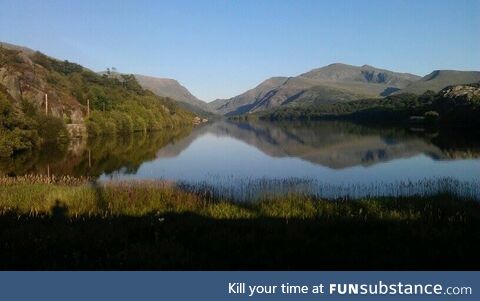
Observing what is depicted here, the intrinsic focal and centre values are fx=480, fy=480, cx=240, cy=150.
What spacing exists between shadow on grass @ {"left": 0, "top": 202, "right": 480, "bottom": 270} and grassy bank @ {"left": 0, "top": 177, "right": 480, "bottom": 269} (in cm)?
3

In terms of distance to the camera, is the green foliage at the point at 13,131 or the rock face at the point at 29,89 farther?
the rock face at the point at 29,89

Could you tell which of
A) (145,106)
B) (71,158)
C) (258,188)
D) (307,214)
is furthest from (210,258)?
(145,106)

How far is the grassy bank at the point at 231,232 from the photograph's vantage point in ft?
40.0

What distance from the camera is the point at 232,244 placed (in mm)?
13875

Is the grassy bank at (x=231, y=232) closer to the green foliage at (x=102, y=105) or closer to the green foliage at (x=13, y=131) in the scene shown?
the green foliage at (x=13, y=131)

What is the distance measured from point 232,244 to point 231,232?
140cm

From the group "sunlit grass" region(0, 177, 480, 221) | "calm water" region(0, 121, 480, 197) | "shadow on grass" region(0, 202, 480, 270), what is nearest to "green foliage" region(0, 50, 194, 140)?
"calm water" region(0, 121, 480, 197)

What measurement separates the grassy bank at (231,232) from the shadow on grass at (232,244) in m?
0.03

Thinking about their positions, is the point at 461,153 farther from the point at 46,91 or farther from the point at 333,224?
the point at 46,91

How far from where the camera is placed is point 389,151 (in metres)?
68.9

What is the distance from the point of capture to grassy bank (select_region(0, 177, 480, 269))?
12203 millimetres

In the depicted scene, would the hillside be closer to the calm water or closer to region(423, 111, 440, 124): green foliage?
the calm water

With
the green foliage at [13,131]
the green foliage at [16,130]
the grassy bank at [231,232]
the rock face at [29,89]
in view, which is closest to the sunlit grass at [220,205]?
the grassy bank at [231,232]

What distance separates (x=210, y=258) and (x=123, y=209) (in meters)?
8.97
